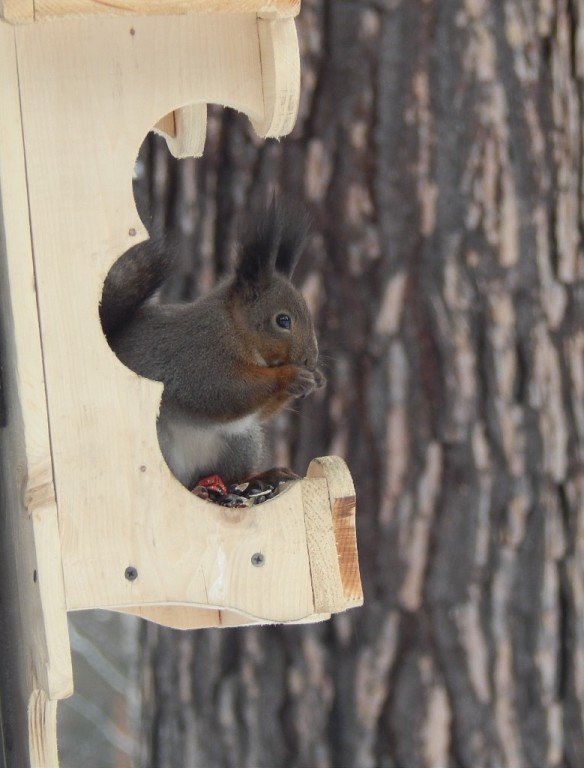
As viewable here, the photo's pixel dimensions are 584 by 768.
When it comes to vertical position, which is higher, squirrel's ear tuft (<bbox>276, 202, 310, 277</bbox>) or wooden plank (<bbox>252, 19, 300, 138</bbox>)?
wooden plank (<bbox>252, 19, 300, 138</bbox>)

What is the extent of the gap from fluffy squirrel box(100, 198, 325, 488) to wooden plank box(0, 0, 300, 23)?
509 millimetres

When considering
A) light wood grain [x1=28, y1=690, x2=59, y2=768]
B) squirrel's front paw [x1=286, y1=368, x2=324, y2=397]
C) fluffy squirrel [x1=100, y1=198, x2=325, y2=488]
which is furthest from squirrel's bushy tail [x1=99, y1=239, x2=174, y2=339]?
light wood grain [x1=28, y1=690, x2=59, y2=768]

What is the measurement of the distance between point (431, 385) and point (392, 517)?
0.82ft

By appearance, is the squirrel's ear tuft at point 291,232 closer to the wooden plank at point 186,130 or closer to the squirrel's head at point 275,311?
the squirrel's head at point 275,311

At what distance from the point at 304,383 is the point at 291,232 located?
25 centimetres

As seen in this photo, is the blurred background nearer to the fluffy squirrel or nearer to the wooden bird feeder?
the fluffy squirrel

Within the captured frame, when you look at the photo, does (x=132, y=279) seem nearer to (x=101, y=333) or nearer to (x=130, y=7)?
(x=101, y=333)

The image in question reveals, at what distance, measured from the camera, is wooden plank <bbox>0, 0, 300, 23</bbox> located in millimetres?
1185

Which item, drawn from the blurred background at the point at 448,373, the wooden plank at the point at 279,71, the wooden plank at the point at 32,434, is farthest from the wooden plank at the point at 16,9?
the blurred background at the point at 448,373

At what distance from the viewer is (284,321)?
75.7 inches

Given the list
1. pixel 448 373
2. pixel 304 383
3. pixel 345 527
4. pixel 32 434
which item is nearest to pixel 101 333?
pixel 32 434

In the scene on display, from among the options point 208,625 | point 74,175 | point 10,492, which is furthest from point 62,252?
point 208,625

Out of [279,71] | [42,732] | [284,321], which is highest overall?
[279,71]

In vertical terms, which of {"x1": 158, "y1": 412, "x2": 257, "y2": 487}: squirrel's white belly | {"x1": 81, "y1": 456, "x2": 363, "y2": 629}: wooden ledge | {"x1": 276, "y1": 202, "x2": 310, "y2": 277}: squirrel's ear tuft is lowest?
A: {"x1": 81, "y1": 456, "x2": 363, "y2": 629}: wooden ledge
